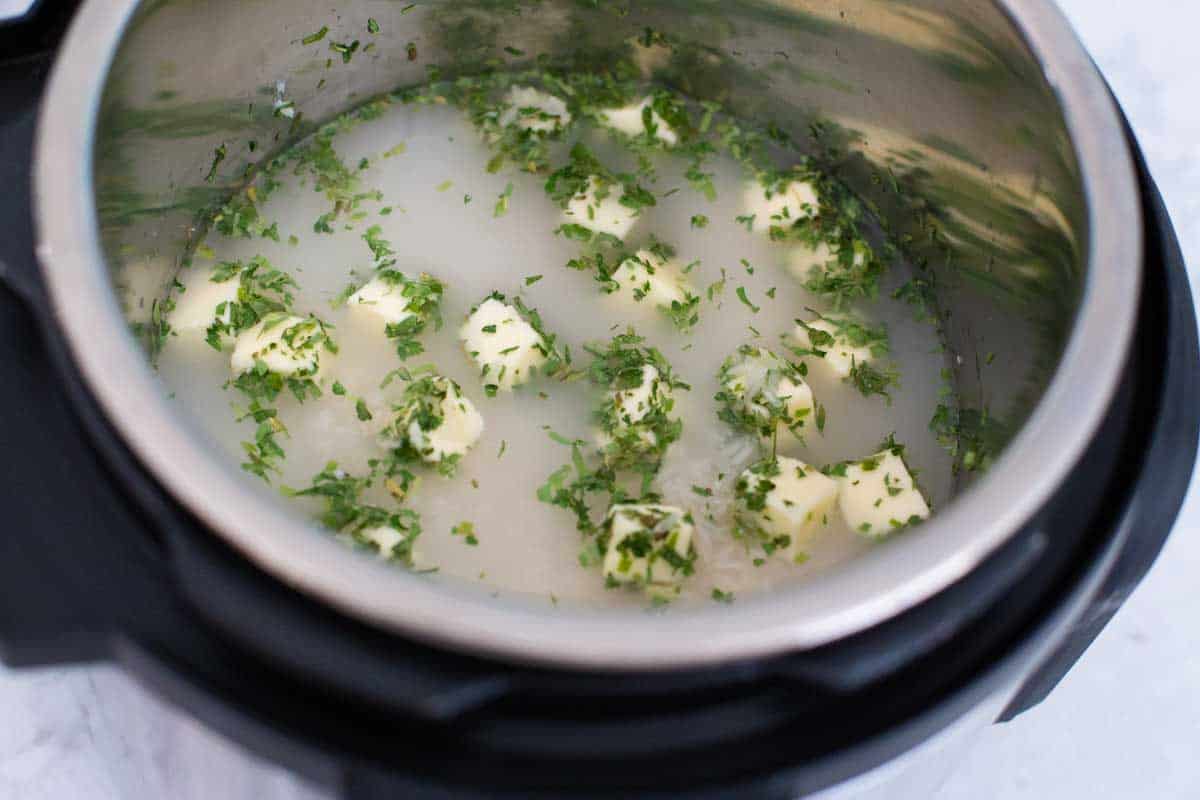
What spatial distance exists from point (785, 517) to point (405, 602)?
57 cm

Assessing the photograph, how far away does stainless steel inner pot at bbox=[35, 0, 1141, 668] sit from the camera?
75 centimetres

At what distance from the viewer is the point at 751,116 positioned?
65.0 inches

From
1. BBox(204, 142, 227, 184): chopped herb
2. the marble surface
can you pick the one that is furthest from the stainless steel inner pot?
the marble surface

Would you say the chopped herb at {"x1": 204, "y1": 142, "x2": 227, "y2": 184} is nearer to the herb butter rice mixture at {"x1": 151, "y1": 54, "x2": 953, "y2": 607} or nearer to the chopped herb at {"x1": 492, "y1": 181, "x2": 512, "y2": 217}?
the herb butter rice mixture at {"x1": 151, "y1": 54, "x2": 953, "y2": 607}

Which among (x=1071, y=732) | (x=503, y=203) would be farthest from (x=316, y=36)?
(x=1071, y=732)

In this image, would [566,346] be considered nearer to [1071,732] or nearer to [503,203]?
[503,203]

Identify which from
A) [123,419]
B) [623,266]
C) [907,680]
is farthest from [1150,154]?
[123,419]

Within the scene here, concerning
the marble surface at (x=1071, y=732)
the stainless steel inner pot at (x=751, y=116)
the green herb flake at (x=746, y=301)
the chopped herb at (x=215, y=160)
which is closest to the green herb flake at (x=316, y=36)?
the stainless steel inner pot at (x=751, y=116)

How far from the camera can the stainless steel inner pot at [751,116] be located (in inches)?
29.6

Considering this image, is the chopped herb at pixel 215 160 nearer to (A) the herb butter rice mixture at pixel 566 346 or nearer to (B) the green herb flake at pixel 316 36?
(A) the herb butter rice mixture at pixel 566 346

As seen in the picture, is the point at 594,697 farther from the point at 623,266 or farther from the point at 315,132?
the point at 315,132

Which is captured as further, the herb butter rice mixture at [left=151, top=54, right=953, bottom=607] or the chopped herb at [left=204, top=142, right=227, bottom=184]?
the chopped herb at [left=204, top=142, right=227, bottom=184]

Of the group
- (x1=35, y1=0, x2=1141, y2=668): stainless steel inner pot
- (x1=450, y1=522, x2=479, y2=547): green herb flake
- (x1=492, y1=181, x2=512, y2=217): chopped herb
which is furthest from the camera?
(x1=492, y1=181, x2=512, y2=217): chopped herb

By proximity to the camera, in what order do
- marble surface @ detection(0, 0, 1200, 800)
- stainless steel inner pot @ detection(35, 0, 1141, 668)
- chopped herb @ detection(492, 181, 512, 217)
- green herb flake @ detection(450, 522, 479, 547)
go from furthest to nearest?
chopped herb @ detection(492, 181, 512, 217)
marble surface @ detection(0, 0, 1200, 800)
green herb flake @ detection(450, 522, 479, 547)
stainless steel inner pot @ detection(35, 0, 1141, 668)
